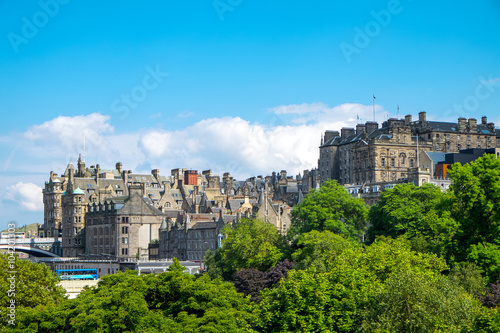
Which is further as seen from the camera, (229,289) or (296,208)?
(296,208)

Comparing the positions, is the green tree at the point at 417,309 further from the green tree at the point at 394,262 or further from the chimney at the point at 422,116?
the chimney at the point at 422,116

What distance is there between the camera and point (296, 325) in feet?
182

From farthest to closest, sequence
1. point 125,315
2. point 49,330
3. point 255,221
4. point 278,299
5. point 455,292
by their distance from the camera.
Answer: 1. point 255,221
2. point 49,330
3. point 125,315
4. point 278,299
5. point 455,292

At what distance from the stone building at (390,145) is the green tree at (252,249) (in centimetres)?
4887

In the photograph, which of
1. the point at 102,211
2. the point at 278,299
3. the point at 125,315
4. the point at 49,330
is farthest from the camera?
the point at 102,211

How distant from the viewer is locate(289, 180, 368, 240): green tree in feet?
355

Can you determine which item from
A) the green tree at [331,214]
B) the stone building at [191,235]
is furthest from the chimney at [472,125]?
the green tree at [331,214]

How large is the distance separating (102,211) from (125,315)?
131058 millimetres

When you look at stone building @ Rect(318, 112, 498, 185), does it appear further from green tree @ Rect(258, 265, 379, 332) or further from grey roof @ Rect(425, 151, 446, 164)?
A: green tree @ Rect(258, 265, 379, 332)

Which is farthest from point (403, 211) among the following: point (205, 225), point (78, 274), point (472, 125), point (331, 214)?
point (472, 125)

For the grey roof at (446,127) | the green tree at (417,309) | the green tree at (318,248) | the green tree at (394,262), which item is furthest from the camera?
the grey roof at (446,127)

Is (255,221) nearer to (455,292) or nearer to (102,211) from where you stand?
(455,292)

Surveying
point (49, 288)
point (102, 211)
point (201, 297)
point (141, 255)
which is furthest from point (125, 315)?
point (102, 211)

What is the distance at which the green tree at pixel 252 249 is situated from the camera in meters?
103
